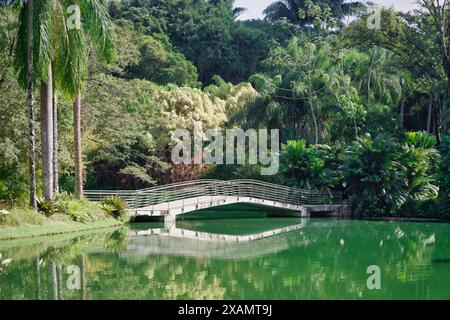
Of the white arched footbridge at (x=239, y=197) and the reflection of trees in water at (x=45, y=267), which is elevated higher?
the white arched footbridge at (x=239, y=197)

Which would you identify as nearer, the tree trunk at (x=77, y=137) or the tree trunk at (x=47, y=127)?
the tree trunk at (x=47, y=127)

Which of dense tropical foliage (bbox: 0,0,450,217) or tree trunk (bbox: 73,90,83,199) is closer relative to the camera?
dense tropical foliage (bbox: 0,0,450,217)

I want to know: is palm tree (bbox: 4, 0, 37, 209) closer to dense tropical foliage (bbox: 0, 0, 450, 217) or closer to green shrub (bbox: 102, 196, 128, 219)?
dense tropical foliage (bbox: 0, 0, 450, 217)

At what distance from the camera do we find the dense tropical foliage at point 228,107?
71.8ft

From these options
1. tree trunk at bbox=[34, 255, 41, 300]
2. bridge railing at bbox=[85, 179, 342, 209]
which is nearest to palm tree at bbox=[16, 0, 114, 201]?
tree trunk at bbox=[34, 255, 41, 300]

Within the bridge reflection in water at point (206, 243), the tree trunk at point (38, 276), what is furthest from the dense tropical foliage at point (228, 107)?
the tree trunk at point (38, 276)

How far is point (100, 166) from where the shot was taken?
3491cm

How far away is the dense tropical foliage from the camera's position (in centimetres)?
2188

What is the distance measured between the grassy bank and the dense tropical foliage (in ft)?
2.91

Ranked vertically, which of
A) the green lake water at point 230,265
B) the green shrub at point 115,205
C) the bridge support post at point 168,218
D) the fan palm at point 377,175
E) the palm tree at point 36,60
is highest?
the palm tree at point 36,60

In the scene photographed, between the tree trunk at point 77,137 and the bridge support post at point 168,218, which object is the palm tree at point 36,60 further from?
the bridge support post at point 168,218

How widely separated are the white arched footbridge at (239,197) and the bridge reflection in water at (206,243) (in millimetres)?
2992

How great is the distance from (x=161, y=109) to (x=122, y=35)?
18.7 ft
